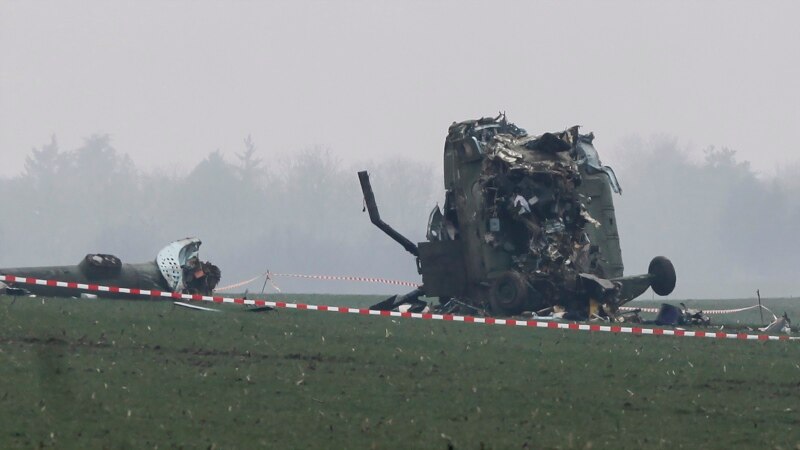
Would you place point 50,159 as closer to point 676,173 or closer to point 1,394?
point 676,173

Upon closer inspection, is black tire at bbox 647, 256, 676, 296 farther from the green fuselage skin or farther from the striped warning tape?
the green fuselage skin

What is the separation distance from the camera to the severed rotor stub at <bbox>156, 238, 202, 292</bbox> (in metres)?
28.3

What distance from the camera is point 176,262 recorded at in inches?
1120

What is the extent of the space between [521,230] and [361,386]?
14.0 m

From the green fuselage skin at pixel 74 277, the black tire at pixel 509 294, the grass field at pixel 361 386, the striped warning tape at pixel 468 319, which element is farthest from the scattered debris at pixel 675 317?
the green fuselage skin at pixel 74 277

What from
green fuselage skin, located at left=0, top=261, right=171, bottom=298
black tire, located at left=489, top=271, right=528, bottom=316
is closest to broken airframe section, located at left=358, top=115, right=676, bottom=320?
black tire, located at left=489, top=271, right=528, bottom=316

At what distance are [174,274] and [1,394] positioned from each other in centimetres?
1446

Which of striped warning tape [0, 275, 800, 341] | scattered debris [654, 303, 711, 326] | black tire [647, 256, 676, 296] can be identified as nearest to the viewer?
striped warning tape [0, 275, 800, 341]

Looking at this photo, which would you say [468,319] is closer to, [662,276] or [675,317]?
[675,317]

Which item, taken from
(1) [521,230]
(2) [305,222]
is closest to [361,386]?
(1) [521,230]

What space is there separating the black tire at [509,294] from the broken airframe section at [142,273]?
21.2 feet

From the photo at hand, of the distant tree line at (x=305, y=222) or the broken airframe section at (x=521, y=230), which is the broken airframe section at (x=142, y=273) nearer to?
the broken airframe section at (x=521, y=230)

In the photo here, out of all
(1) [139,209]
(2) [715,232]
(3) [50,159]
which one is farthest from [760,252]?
(3) [50,159]

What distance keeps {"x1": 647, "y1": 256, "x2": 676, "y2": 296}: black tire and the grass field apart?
889 centimetres
